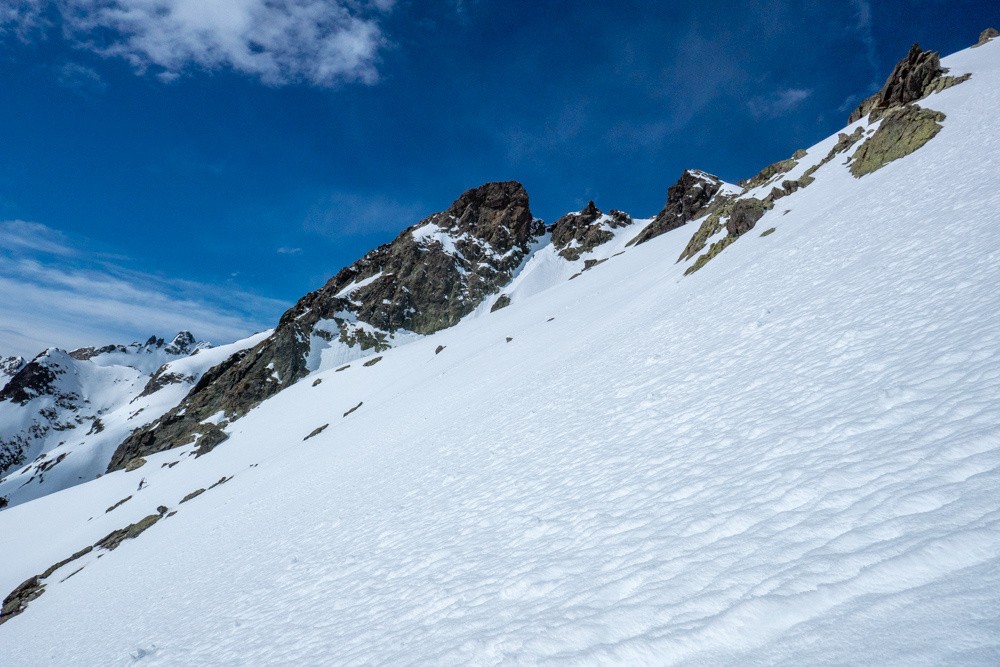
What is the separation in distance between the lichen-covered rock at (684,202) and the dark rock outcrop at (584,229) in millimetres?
13506

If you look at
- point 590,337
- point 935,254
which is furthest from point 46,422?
point 935,254

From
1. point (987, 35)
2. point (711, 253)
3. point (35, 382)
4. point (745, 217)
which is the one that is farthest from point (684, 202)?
point (35, 382)

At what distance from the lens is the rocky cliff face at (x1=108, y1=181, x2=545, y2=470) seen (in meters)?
74.4

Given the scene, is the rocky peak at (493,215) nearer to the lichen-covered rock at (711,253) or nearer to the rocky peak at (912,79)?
the rocky peak at (912,79)

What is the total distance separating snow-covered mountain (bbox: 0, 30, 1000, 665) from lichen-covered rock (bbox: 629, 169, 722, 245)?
5369cm

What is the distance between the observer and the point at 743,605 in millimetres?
2893

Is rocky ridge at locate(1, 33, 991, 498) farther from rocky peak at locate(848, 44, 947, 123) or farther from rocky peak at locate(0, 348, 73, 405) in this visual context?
rocky peak at locate(0, 348, 73, 405)

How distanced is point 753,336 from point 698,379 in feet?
7.52

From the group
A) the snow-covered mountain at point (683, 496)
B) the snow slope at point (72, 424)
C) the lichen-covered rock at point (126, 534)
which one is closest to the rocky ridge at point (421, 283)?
the lichen-covered rock at point (126, 534)

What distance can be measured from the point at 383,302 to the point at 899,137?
261 feet

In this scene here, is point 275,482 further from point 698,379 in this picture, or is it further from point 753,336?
point 753,336

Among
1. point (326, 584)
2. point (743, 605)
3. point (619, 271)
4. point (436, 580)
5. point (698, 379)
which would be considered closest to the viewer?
point (743, 605)

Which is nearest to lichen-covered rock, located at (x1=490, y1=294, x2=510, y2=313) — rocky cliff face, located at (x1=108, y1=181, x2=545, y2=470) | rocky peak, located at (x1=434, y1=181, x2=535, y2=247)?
rocky cliff face, located at (x1=108, y1=181, x2=545, y2=470)

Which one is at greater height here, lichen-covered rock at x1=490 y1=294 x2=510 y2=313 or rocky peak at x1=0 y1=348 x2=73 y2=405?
rocky peak at x1=0 y1=348 x2=73 y2=405
